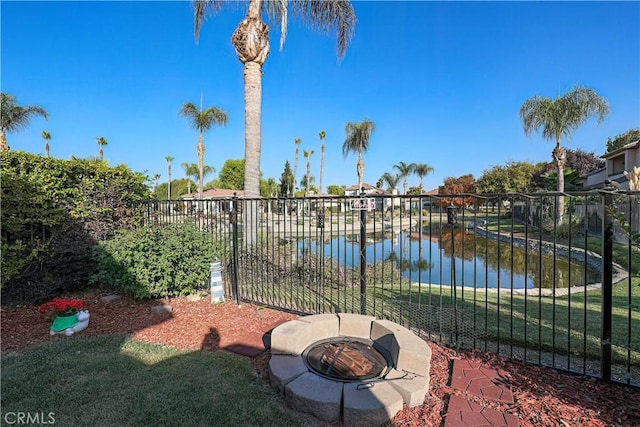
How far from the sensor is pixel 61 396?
2.27 metres

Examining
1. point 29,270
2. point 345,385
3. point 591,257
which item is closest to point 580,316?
point 345,385

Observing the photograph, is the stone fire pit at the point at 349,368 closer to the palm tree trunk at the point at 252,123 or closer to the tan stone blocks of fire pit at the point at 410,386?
the tan stone blocks of fire pit at the point at 410,386

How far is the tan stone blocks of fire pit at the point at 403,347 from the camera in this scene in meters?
2.40

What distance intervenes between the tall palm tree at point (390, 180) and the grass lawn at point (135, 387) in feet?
163

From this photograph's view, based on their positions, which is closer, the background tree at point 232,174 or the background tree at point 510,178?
the background tree at point 510,178

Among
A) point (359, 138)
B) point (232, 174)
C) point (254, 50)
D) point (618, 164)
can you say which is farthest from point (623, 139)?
point (232, 174)

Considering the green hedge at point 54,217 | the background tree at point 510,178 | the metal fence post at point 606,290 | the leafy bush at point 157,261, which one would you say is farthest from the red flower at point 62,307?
the background tree at point 510,178

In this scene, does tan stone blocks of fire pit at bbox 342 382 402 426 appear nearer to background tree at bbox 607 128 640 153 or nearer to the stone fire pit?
the stone fire pit

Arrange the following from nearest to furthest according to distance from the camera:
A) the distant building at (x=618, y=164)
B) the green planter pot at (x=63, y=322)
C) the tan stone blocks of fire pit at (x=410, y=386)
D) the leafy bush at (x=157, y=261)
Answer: the tan stone blocks of fire pit at (x=410, y=386), the green planter pot at (x=63, y=322), the leafy bush at (x=157, y=261), the distant building at (x=618, y=164)

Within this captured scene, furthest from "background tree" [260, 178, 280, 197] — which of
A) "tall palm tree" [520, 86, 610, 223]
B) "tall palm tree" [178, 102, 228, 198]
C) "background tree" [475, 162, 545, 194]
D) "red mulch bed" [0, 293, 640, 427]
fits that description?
"red mulch bed" [0, 293, 640, 427]

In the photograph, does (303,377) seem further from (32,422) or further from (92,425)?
(32,422)

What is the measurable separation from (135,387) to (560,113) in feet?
68.8

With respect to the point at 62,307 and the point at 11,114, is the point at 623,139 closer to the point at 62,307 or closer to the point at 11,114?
the point at 62,307

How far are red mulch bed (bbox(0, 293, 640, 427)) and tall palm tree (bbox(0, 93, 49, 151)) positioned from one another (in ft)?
58.3
